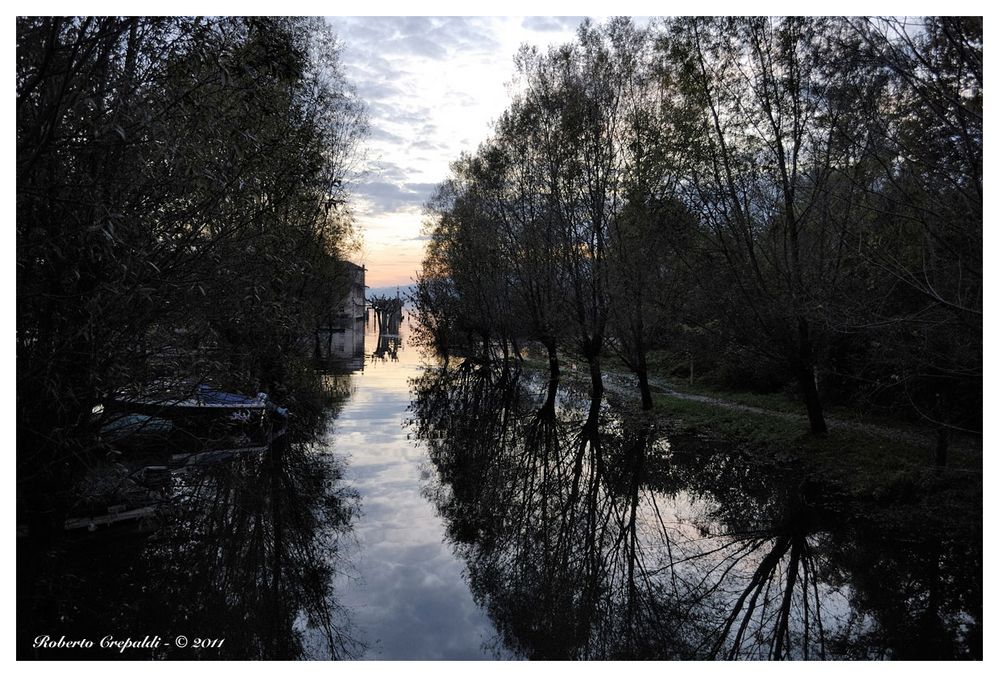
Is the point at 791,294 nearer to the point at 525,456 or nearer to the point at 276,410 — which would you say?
the point at 525,456

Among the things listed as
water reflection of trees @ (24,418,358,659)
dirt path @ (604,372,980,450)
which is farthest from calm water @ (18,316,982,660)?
dirt path @ (604,372,980,450)

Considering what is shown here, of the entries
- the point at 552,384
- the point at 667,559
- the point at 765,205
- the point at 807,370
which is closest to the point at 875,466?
the point at 807,370

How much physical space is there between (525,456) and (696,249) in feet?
23.5

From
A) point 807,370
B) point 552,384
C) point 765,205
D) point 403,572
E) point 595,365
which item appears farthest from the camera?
point 552,384

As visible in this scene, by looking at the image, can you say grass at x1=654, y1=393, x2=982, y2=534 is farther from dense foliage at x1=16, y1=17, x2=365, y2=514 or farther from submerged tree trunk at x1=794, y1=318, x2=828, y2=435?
dense foliage at x1=16, y1=17, x2=365, y2=514

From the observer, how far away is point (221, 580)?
7.38 meters

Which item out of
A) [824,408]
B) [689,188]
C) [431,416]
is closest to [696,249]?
[689,188]

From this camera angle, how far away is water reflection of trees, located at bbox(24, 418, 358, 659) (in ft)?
20.2

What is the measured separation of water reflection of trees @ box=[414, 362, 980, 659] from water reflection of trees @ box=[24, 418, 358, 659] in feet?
6.13

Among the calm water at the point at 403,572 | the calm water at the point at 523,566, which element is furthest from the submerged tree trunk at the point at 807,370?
the calm water at the point at 403,572

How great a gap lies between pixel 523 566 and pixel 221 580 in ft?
11.9

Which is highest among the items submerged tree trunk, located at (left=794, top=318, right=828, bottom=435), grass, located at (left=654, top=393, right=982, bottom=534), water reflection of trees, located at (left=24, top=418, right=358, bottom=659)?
submerged tree trunk, located at (left=794, top=318, right=828, bottom=435)

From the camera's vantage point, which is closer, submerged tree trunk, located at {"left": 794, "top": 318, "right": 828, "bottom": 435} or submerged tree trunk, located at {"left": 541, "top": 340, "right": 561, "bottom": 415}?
submerged tree trunk, located at {"left": 794, "top": 318, "right": 828, "bottom": 435}

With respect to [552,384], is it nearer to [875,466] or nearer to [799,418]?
[799,418]
